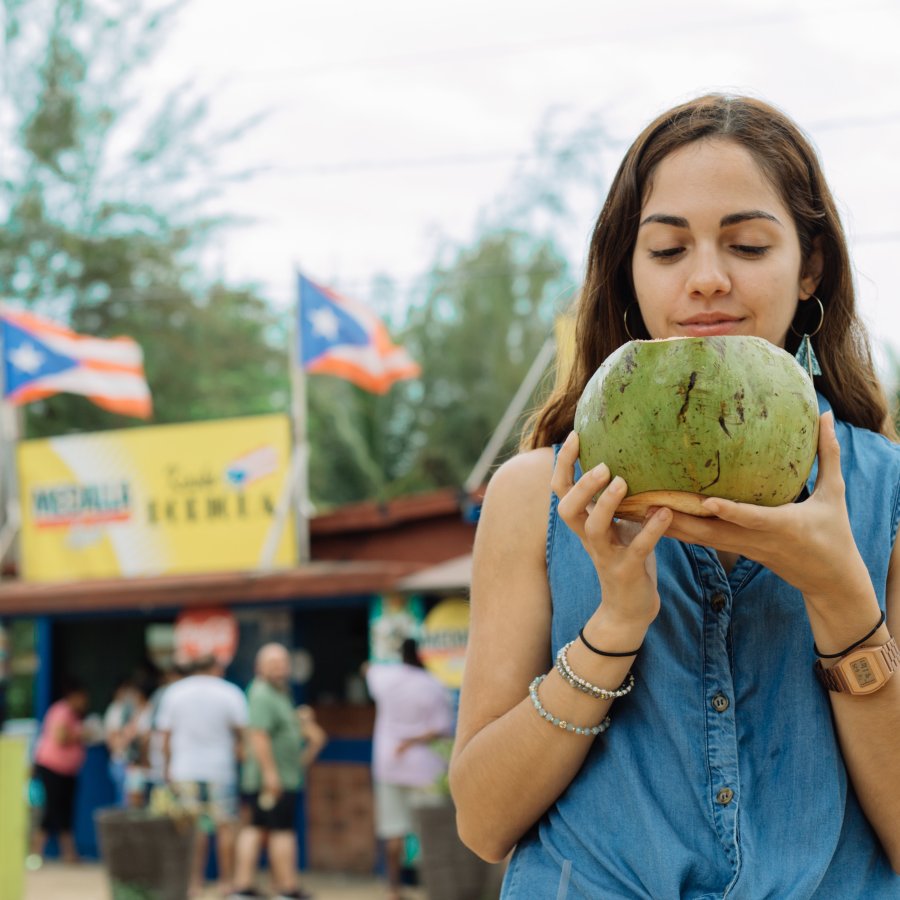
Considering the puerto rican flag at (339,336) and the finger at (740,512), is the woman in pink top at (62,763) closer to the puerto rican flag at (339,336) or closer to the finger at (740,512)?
the puerto rican flag at (339,336)

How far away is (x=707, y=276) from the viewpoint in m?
1.70

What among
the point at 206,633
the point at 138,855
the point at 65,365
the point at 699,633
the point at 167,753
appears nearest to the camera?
the point at 699,633

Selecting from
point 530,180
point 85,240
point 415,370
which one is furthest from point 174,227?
point 415,370

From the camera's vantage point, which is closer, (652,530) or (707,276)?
(652,530)

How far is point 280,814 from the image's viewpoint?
9688mm

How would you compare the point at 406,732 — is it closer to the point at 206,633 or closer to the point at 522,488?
the point at 206,633

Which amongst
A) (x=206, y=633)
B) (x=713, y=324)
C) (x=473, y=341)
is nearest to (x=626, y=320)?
(x=713, y=324)

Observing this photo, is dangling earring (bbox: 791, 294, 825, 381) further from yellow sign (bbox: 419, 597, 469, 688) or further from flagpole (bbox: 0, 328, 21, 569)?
flagpole (bbox: 0, 328, 21, 569)

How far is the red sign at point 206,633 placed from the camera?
12.8 m

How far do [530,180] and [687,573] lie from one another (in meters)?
25.7

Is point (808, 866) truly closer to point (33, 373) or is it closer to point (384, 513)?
point (384, 513)

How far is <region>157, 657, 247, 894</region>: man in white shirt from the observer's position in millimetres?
10008

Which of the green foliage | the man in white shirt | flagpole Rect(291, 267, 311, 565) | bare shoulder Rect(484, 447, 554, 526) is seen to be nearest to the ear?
bare shoulder Rect(484, 447, 554, 526)

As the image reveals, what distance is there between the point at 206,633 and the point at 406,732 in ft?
13.0
